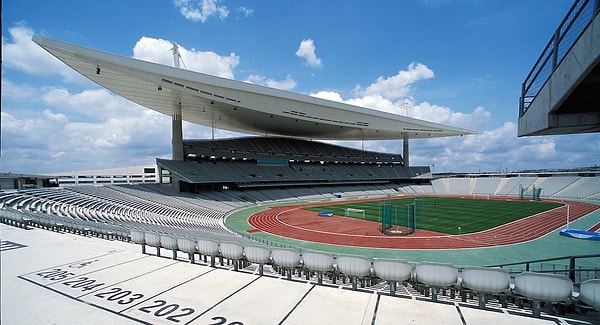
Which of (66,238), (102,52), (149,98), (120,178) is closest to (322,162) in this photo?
(149,98)

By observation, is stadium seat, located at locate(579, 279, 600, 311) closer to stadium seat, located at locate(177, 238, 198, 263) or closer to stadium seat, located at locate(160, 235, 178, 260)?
stadium seat, located at locate(177, 238, 198, 263)

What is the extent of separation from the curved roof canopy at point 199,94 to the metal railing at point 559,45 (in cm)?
2642

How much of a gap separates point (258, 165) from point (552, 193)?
60.7m

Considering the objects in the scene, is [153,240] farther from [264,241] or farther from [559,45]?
[559,45]

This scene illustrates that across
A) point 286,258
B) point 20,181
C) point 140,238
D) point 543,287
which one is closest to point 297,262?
point 286,258

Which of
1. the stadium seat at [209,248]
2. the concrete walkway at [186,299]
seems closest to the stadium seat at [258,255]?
the concrete walkway at [186,299]

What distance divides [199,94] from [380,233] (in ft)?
75.6

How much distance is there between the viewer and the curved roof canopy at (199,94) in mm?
23609

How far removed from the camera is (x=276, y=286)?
266 inches

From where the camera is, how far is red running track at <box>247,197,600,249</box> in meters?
21.0

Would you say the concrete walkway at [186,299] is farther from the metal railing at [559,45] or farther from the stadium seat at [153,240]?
the metal railing at [559,45]

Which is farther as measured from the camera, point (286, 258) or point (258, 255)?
point (258, 255)

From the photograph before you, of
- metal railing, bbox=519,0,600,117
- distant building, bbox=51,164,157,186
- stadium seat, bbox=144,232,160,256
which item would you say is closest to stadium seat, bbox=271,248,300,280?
stadium seat, bbox=144,232,160,256

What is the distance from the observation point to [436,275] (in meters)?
6.04
